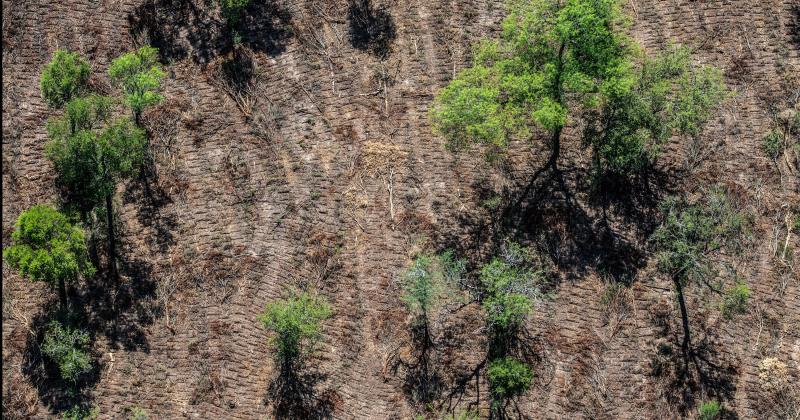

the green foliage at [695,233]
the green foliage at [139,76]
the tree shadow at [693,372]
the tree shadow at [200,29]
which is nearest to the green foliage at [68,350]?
the green foliage at [139,76]

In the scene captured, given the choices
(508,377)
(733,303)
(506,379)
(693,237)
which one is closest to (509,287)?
(508,377)

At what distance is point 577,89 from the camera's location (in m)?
37.4

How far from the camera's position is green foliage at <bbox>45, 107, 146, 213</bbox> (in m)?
38.9

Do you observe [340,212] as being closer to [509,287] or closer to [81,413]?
[509,287]

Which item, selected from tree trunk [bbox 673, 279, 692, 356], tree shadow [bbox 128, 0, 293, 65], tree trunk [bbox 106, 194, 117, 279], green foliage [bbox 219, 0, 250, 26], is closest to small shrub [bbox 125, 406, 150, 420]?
tree trunk [bbox 106, 194, 117, 279]

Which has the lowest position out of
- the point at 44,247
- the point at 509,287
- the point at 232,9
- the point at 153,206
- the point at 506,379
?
the point at 506,379

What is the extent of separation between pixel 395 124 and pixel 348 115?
2.68 metres

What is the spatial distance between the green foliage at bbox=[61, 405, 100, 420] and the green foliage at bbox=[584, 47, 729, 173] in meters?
30.1

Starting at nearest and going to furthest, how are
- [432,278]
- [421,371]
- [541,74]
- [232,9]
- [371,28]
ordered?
1. [541,74]
2. [421,371]
3. [432,278]
4. [232,9]
5. [371,28]

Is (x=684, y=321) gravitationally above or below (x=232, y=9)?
below

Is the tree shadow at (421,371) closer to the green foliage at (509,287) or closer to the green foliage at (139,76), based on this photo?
the green foliage at (509,287)

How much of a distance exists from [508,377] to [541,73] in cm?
1570

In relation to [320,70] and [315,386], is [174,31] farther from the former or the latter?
[315,386]

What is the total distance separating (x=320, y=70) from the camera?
1663 inches
